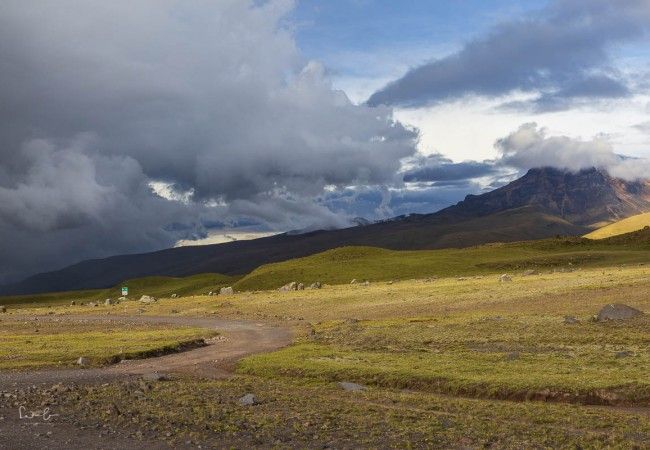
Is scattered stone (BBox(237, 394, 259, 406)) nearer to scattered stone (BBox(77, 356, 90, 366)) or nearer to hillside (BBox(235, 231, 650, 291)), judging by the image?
scattered stone (BBox(77, 356, 90, 366))

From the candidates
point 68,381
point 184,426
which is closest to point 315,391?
point 184,426

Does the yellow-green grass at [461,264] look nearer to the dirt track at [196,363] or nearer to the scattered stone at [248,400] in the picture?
the dirt track at [196,363]

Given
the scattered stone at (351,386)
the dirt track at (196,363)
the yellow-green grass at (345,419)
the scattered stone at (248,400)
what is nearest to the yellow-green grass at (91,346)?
the dirt track at (196,363)

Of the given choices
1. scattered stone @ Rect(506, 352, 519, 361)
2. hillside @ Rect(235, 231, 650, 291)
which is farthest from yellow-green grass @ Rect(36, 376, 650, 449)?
hillside @ Rect(235, 231, 650, 291)

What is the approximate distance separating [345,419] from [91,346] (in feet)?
126

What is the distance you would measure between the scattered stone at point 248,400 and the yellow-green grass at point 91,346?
21.8m

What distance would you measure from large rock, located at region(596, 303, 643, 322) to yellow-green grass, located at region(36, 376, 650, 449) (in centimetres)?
2707

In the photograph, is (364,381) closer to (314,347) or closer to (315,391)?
(315,391)

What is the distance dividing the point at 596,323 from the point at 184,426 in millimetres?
39913

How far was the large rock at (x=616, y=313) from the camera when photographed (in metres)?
55.6

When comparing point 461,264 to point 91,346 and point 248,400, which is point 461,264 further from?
point 248,400

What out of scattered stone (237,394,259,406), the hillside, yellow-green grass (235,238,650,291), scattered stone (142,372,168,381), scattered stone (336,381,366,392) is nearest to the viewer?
scattered stone (237,394,259,406)

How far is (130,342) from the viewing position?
205 ft

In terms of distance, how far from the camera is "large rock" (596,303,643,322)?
55.6 metres
